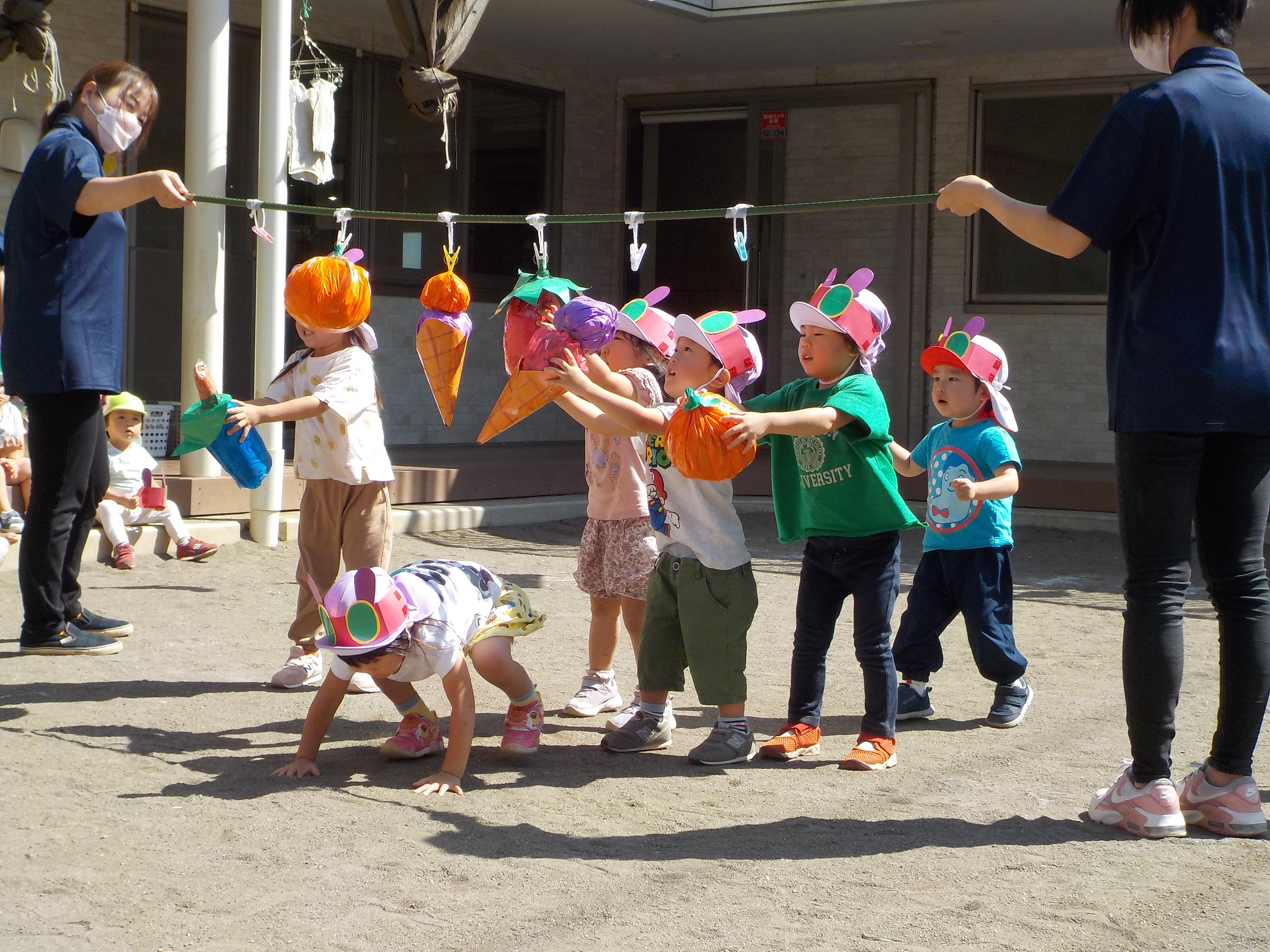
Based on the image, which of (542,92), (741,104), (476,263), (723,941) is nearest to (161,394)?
(476,263)

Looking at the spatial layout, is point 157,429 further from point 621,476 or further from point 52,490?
point 621,476

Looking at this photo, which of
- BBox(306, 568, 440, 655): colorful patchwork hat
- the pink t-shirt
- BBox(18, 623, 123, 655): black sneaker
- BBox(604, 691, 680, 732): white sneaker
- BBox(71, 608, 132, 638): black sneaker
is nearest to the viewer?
BBox(306, 568, 440, 655): colorful patchwork hat

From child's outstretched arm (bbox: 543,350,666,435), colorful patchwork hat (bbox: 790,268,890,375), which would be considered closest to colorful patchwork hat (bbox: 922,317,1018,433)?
colorful patchwork hat (bbox: 790,268,890,375)

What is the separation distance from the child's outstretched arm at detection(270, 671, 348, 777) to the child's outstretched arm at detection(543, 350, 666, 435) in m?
1.05

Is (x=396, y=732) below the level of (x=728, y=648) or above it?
below

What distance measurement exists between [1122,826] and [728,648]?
123 cm

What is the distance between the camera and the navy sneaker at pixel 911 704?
15.9 feet

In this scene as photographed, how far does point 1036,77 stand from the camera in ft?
41.1

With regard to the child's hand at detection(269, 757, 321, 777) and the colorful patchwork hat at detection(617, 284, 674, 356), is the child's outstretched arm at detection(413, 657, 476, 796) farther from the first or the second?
the colorful patchwork hat at detection(617, 284, 674, 356)

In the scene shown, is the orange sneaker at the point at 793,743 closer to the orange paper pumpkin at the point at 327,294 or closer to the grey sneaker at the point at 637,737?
the grey sneaker at the point at 637,737

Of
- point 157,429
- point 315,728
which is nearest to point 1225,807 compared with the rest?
point 315,728

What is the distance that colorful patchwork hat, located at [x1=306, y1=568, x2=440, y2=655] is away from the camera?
11.8 ft

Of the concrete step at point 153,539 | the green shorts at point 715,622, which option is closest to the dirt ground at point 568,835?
the green shorts at point 715,622

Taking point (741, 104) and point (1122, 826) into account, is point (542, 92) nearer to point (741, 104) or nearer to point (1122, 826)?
point (741, 104)
